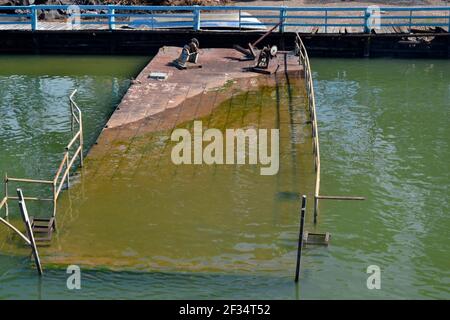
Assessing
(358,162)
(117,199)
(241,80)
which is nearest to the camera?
(117,199)

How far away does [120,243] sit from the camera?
15898 mm

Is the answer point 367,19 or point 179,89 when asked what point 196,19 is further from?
point 179,89

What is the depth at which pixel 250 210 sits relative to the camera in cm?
1758

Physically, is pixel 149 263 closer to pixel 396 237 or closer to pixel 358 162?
pixel 396 237

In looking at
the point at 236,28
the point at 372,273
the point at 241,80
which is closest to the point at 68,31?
the point at 236,28

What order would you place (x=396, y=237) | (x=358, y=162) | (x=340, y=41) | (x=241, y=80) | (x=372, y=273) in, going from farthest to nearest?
(x=340, y=41) → (x=241, y=80) → (x=358, y=162) → (x=396, y=237) → (x=372, y=273)

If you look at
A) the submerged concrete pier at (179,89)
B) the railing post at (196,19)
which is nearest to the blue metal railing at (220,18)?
the railing post at (196,19)

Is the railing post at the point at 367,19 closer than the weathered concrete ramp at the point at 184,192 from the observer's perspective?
No

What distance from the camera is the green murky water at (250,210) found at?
47.9 ft

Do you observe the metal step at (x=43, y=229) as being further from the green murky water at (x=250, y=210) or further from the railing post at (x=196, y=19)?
the railing post at (x=196, y=19)

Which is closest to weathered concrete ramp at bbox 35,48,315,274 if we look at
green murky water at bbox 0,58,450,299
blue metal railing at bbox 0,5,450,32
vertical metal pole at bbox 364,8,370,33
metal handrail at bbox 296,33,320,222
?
green murky water at bbox 0,58,450,299

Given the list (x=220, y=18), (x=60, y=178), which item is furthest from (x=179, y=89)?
(x=220, y=18)

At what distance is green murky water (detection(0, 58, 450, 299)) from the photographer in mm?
14586

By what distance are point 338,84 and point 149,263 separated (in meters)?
16.9
